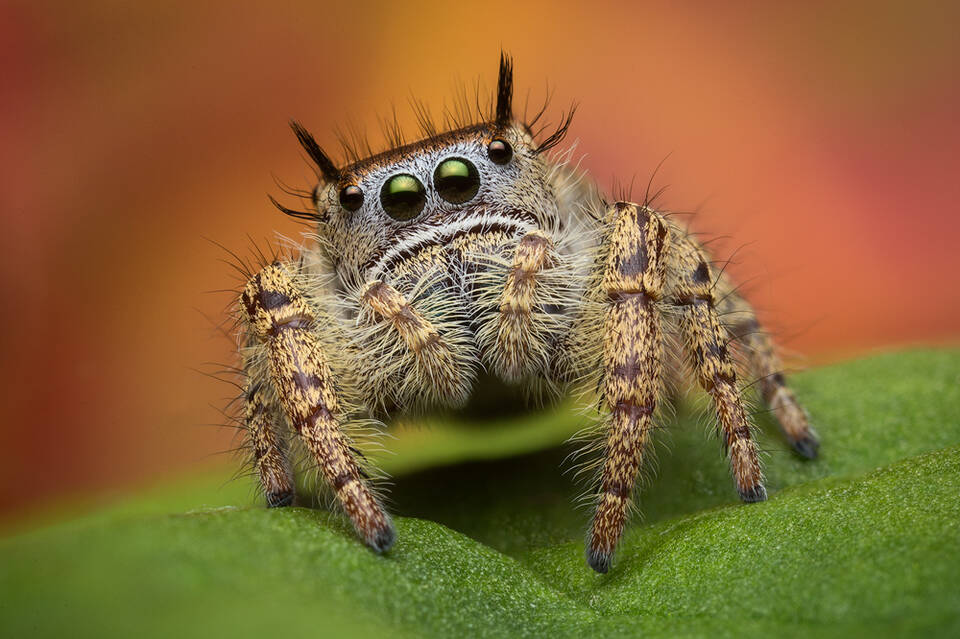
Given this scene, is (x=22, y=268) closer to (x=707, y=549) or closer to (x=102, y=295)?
(x=102, y=295)

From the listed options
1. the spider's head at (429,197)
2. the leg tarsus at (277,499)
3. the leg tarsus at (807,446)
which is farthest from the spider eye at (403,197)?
the leg tarsus at (807,446)

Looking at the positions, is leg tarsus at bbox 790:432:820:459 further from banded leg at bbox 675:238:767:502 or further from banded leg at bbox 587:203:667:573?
banded leg at bbox 587:203:667:573

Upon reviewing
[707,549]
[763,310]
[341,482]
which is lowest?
[707,549]

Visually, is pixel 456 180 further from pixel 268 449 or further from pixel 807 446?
pixel 807 446

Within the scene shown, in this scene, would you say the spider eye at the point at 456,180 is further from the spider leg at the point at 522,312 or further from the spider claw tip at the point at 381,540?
the spider claw tip at the point at 381,540

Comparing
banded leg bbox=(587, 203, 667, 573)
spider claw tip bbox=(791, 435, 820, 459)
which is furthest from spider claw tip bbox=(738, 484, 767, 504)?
spider claw tip bbox=(791, 435, 820, 459)

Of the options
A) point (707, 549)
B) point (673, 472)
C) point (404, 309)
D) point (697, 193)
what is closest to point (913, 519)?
point (707, 549)
